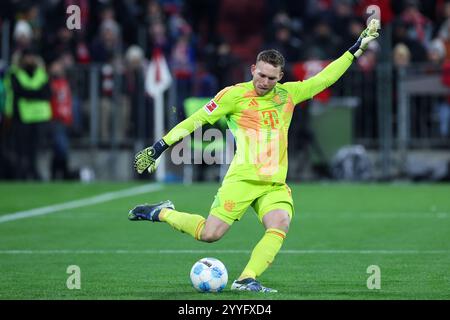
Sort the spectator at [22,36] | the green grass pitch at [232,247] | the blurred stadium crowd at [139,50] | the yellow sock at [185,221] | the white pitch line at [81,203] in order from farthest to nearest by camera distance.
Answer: the blurred stadium crowd at [139,50] < the spectator at [22,36] < the white pitch line at [81,203] < the yellow sock at [185,221] < the green grass pitch at [232,247]

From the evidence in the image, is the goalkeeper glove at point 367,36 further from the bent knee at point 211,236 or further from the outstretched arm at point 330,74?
the bent knee at point 211,236

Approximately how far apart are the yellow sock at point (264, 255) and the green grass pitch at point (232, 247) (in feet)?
0.91

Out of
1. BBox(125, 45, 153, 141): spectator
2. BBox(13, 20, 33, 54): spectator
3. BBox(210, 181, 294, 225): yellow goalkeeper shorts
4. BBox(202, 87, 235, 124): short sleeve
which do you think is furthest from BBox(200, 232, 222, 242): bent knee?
BBox(125, 45, 153, 141): spectator

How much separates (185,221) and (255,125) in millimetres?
1044

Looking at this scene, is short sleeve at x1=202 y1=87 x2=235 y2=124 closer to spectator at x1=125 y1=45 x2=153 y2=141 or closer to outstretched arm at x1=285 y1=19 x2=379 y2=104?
outstretched arm at x1=285 y1=19 x2=379 y2=104

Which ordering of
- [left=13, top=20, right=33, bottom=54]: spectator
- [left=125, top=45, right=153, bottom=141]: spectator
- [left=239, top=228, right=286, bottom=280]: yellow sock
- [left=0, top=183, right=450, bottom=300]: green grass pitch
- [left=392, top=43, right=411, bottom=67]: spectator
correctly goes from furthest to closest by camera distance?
[left=125, top=45, right=153, bottom=141]: spectator < [left=392, top=43, right=411, bottom=67]: spectator < [left=13, top=20, right=33, bottom=54]: spectator < [left=0, top=183, right=450, bottom=300]: green grass pitch < [left=239, top=228, right=286, bottom=280]: yellow sock

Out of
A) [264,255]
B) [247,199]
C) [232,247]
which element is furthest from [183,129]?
[232,247]

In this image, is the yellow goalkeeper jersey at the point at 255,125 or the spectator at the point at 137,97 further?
the spectator at the point at 137,97

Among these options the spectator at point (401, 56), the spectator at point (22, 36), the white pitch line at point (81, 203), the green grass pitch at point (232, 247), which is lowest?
the green grass pitch at point (232, 247)

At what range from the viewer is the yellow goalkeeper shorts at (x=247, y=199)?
34.4 feet

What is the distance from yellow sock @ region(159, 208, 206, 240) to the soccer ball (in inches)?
24.5

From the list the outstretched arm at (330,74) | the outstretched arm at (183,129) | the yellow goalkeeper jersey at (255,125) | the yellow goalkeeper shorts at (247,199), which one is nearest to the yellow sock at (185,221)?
the yellow goalkeeper shorts at (247,199)

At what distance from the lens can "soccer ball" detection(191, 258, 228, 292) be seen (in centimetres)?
990
